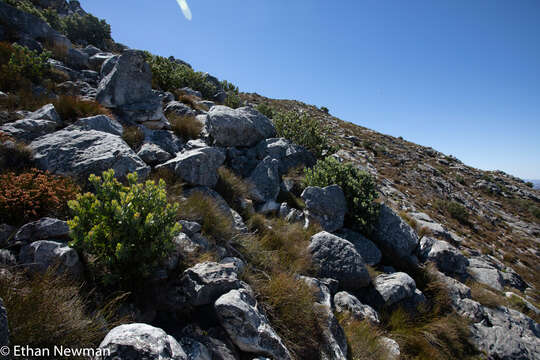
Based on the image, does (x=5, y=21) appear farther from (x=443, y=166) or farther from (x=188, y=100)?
(x=443, y=166)

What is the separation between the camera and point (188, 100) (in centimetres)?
1111

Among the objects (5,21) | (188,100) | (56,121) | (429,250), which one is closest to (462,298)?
(429,250)

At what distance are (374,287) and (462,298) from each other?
302 cm

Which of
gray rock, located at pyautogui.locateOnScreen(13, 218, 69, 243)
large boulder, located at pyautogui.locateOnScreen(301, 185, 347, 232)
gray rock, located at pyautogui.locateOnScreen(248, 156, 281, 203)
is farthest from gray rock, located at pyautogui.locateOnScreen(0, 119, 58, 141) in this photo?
large boulder, located at pyautogui.locateOnScreen(301, 185, 347, 232)

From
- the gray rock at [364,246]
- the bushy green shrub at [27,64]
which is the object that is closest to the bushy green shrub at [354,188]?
the gray rock at [364,246]

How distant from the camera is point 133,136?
646cm

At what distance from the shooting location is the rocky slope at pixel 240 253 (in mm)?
2793

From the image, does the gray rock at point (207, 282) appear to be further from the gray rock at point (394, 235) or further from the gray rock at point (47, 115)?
the gray rock at point (394, 235)

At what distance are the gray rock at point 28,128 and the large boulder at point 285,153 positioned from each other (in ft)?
19.6

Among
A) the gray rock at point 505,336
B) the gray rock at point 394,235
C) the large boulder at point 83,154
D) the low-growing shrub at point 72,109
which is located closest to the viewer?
the large boulder at point 83,154

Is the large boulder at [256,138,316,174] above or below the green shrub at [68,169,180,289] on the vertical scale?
above

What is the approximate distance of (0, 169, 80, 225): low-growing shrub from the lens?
3.07 meters

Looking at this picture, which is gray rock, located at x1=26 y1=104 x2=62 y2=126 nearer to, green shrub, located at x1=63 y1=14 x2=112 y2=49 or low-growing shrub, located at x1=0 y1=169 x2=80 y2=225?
low-growing shrub, located at x1=0 y1=169 x2=80 y2=225

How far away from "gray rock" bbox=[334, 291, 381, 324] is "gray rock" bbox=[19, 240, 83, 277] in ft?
14.7
